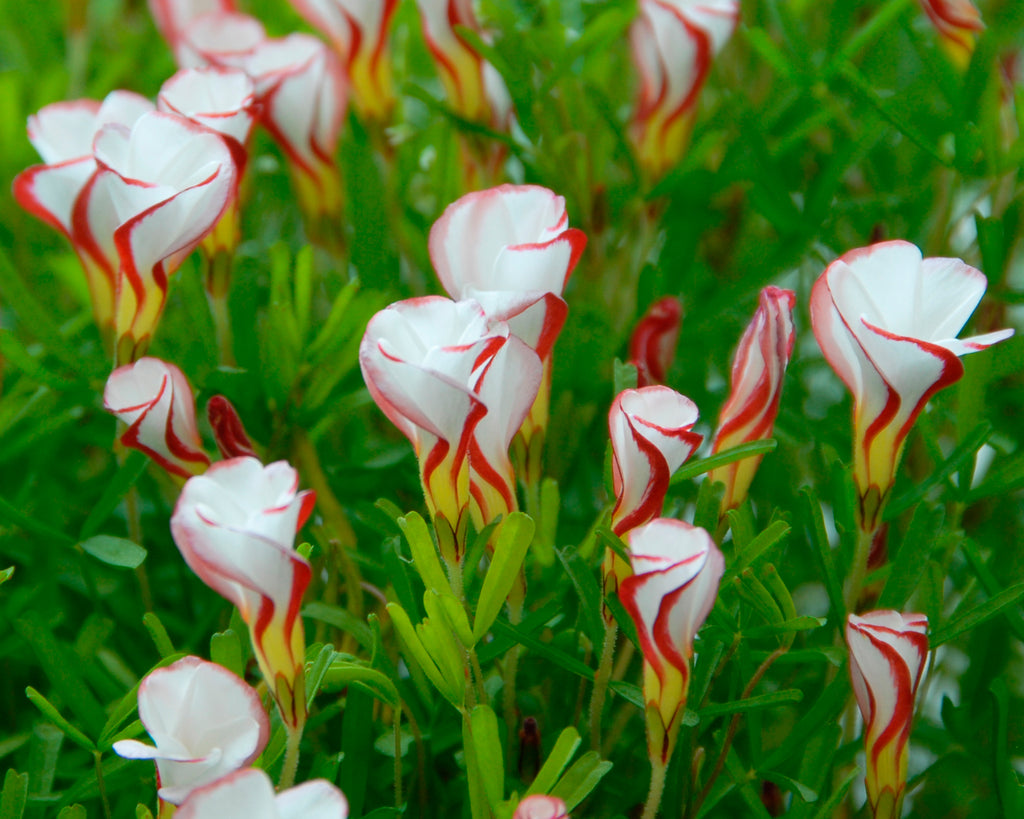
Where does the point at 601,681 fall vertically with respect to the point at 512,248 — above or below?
below

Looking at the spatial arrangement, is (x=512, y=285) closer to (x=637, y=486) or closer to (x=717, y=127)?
(x=637, y=486)

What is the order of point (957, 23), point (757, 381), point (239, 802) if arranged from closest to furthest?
point (239, 802), point (757, 381), point (957, 23)

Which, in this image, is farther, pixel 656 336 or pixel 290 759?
pixel 656 336

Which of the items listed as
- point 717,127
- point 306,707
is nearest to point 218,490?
point 306,707

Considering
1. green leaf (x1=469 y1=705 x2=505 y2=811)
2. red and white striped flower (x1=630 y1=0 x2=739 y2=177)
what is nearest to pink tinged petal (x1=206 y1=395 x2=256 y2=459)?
green leaf (x1=469 y1=705 x2=505 y2=811)

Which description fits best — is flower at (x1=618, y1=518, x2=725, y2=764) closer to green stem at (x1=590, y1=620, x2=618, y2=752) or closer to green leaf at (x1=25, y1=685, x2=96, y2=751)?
green stem at (x1=590, y1=620, x2=618, y2=752)

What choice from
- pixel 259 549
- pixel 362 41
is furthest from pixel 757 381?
pixel 362 41

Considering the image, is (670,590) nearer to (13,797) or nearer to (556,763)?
(556,763)
